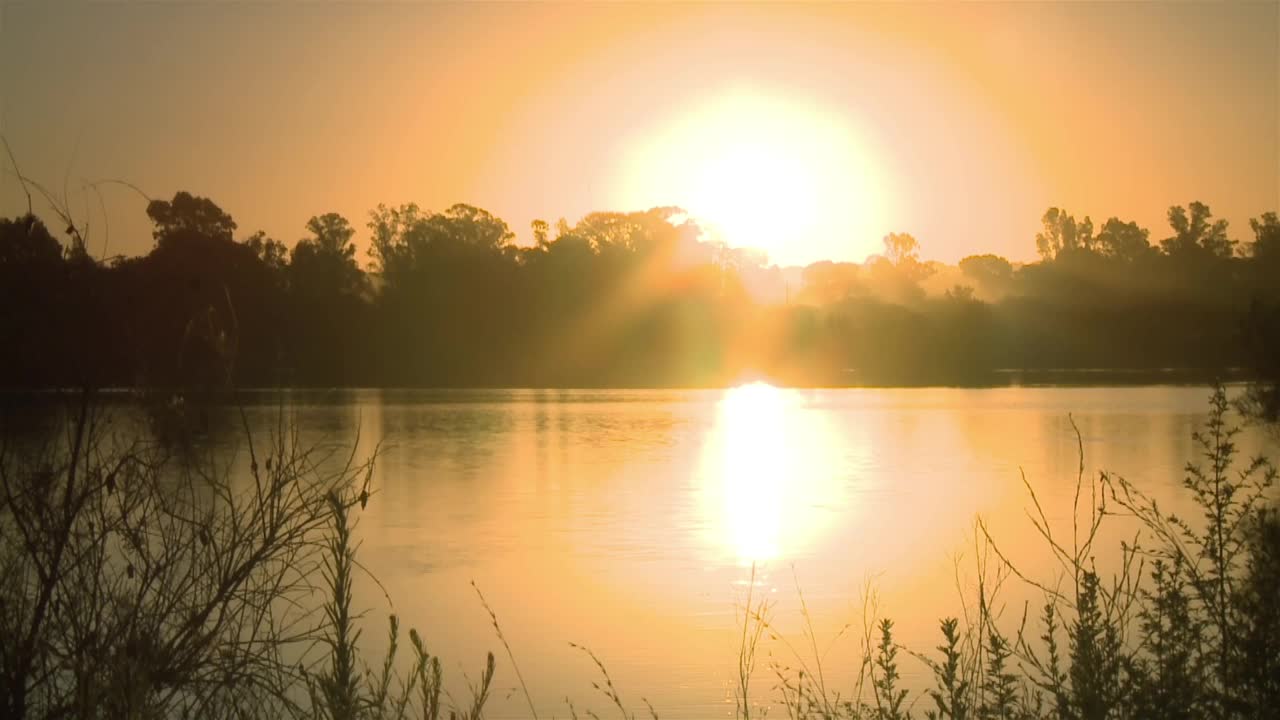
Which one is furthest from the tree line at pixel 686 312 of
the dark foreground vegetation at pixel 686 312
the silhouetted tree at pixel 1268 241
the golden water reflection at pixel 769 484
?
the golden water reflection at pixel 769 484

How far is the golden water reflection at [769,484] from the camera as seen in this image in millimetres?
14461

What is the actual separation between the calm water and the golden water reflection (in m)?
0.07

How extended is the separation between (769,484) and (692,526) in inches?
197

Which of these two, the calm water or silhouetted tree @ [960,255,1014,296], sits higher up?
silhouetted tree @ [960,255,1014,296]

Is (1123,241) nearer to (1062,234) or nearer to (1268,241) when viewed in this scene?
(1062,234)

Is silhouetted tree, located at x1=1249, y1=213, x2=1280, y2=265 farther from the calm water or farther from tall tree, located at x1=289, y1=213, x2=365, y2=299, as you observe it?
tall tree, located at x1=289, y1=213, x2=365, y2=299

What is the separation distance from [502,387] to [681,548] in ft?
165

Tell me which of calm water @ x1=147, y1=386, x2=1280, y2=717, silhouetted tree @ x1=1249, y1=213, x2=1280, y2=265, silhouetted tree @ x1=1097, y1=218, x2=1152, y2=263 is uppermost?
silhouetted tree @ x1=1097, y1=218, x2=1152, y2=263

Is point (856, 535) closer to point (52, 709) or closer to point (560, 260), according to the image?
point (52, 709)

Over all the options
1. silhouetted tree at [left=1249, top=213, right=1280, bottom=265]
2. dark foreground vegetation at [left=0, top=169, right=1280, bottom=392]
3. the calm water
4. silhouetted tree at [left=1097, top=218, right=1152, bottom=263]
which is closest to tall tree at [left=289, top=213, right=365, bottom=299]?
dark foreground vegetation at [left=0, top=169, right=1280, bottom=392]

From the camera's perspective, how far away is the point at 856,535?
14500 mm

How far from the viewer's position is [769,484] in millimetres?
20234

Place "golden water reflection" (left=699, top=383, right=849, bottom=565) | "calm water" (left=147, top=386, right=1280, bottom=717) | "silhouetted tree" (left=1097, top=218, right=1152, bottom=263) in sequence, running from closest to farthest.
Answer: "calm water" (left=147, top=386, right=1280, bottom=717), "golden water reflection" (left=699, top=383, right=849, bottom=565), "silhouetted tree" (left=1097, top=218, right=1152, bottom=263)

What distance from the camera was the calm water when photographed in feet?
30.0
